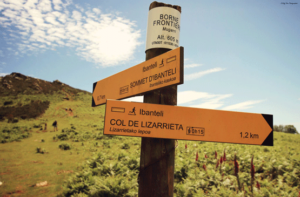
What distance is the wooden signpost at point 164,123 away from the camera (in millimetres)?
1833

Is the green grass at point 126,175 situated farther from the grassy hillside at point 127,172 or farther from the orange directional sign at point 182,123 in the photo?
the orange directional sign at point 182,123

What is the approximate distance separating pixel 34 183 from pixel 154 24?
7878 millimetres

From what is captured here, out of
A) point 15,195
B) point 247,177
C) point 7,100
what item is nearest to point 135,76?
point 247,177

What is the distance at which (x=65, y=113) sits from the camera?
34938 mm

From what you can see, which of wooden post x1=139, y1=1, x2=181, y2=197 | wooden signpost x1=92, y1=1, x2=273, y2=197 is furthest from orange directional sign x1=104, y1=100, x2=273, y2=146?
wooden post x1=139, y1=1, x2=181, y2=197

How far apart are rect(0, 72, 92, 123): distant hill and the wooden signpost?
32.6 m

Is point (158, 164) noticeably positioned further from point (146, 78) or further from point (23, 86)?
point (23, 86)

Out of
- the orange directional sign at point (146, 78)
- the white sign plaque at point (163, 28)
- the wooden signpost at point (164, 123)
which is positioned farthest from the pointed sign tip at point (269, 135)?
the white sign plaque at point (163, 28)

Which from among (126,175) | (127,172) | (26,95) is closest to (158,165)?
(126,175)

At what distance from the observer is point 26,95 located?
140 feet

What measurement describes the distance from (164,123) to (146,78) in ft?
1.77

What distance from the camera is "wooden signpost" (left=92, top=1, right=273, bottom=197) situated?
6.01ft

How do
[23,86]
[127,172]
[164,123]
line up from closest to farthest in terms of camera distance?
[164,123], [127,172], [23,86]

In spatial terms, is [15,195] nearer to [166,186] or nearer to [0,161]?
[0,161]
